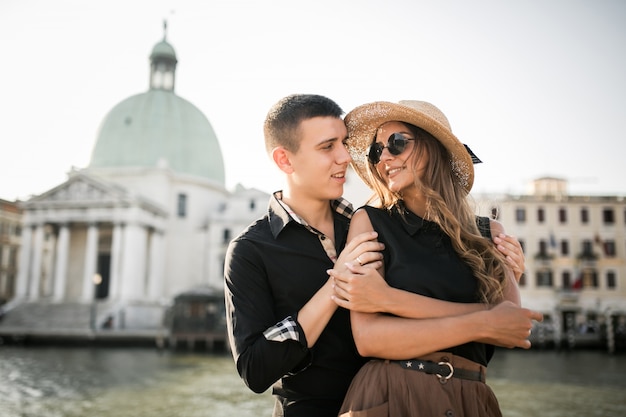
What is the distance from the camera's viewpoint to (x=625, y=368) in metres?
21.0

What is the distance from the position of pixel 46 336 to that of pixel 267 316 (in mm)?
31194

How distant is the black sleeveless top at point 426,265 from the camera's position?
215 cm

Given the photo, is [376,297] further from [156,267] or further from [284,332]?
[156,267]

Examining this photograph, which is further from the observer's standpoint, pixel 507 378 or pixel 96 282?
pixel 96 282

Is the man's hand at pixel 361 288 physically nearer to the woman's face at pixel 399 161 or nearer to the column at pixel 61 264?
the woman's face at pixel 399 161

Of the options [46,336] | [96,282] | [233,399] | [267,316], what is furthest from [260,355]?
[96,282]

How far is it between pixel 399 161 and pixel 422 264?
0.53 metres

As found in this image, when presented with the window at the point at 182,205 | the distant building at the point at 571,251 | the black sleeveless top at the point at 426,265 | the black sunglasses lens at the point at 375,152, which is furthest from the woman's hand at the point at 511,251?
the window at the point at 182,205

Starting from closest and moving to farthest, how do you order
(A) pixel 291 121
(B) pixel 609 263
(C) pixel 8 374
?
1. (A) pixel 291 121
2. (C) pixel 8 374
3. (B) pixel 609 263

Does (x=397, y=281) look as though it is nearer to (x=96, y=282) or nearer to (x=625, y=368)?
(x=625, y=368)

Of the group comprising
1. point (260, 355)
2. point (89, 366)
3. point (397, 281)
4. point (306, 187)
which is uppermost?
point (306, 187)

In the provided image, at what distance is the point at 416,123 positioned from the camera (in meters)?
2.41

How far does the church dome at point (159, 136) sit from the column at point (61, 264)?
7816mm

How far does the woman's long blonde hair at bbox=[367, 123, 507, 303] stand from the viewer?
221 centimetres
